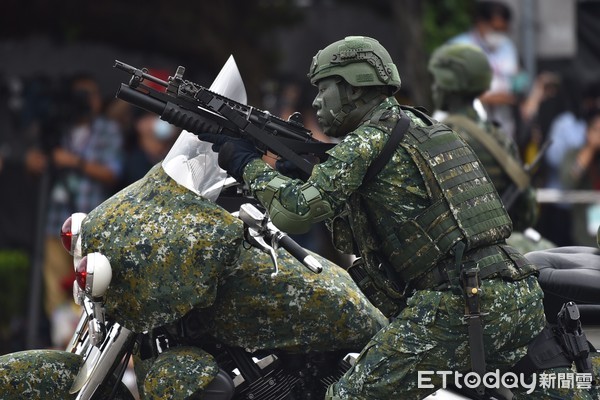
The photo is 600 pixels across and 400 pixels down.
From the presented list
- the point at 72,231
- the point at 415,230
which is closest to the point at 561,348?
the point at 415,230

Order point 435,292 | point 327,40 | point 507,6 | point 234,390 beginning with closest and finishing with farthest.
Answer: point 435,292, point 234,390, point 507,6, point 327,40

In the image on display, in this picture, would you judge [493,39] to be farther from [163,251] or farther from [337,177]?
[337,177]

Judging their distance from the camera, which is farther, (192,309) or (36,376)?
(36,376)

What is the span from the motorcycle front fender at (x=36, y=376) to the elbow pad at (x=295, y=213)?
129 cm

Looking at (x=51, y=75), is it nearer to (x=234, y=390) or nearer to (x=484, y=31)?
(x=484, y=31)

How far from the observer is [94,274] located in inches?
229

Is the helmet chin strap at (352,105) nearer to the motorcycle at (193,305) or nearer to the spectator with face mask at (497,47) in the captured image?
the motorcycle at (193,305)

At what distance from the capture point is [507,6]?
12.0 meters

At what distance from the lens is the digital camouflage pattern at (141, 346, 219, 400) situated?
19.3 ft

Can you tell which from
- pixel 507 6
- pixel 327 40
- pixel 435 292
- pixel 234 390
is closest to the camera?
pixel 435 292

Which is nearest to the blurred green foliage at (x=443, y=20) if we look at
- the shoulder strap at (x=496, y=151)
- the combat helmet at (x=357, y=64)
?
the shoulder strap at (x=496, y=151)

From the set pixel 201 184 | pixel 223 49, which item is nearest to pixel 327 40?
pixel 223 49

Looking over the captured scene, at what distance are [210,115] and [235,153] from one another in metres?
0.25

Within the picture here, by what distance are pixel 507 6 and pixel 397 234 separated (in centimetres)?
669
